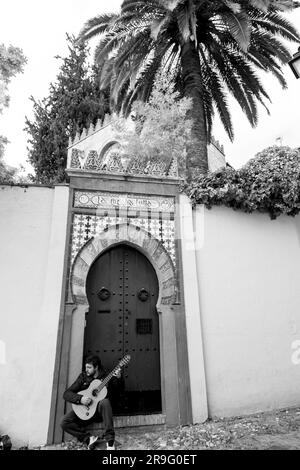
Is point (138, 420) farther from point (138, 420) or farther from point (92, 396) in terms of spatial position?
point (92, 396)

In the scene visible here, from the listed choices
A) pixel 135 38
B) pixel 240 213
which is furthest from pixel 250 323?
pixel 135 38

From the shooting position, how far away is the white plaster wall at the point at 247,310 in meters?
5.25

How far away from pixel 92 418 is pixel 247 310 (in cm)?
292

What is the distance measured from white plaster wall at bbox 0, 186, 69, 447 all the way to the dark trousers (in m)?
0.37

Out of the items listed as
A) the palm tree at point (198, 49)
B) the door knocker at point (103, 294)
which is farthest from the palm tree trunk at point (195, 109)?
the door knocker at point (103, 294)

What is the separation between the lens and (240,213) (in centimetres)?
621

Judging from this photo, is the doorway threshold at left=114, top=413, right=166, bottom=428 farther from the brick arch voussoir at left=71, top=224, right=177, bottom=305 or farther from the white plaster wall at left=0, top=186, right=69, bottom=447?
the brick arch voussoir at left=71, top=224, right=177, bottom=305

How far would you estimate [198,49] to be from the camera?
1027 centimetres

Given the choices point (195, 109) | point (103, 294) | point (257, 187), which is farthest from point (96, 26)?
point (103, 294)

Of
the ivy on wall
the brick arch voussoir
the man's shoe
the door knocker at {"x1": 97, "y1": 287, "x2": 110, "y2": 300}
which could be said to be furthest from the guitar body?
the ivy on wall

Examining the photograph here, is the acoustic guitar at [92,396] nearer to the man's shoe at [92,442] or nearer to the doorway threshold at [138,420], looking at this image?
the man's shoe at [92,442]

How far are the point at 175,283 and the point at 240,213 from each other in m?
1.88

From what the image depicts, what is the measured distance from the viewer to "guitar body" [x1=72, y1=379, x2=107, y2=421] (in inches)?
166

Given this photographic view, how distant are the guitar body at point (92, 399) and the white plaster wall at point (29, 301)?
1.53 ft
